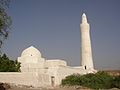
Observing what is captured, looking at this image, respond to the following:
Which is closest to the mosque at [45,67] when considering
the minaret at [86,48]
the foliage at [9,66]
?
the minaret at [86,48]

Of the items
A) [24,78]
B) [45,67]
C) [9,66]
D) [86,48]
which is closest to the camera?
[24,78]

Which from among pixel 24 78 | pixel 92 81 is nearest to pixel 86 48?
pixel 92 81

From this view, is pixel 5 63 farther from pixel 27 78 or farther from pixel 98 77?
pixel 98 77

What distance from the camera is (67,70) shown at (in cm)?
3559

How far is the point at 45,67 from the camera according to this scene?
124 feet

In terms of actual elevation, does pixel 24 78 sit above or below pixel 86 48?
below

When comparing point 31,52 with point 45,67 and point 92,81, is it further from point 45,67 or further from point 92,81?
point 92,81

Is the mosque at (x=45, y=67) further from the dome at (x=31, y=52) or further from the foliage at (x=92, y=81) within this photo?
the foliage at (x=92, y=81)

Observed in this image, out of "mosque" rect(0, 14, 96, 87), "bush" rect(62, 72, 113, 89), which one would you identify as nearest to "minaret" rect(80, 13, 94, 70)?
"mosque" rect(0, 14, 96, 87)

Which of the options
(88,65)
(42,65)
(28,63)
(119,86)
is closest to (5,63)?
(28,63)

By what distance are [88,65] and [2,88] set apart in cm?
2665

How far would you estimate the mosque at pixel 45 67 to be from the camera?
1115 inches

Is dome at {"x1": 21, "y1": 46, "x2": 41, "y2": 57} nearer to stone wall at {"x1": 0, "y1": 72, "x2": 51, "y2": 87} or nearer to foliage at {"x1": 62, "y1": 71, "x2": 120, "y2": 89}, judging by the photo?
foliage at {"x1": 62, "y1": 71, "x2": 120, "y2": 89}

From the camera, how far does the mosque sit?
1115 inches
